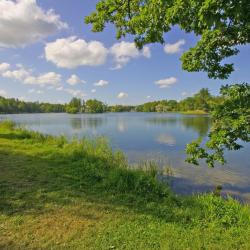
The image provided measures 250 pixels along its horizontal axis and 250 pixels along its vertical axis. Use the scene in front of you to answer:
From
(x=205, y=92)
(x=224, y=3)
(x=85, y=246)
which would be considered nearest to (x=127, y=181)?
(x=85, y=246)

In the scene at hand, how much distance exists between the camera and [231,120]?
11.8 ft

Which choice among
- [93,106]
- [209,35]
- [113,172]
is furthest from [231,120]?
[93,106]

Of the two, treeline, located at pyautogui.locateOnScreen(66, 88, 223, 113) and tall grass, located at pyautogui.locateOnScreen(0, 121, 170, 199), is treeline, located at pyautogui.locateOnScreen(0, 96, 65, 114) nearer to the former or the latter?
treeline, located at pyautogui.locateOnScreen(66, 88, 223, 113)

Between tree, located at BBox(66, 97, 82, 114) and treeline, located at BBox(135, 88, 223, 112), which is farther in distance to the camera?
tree, located at BBox(66, 97, 82, 114)

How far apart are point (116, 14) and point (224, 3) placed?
3.43 meters

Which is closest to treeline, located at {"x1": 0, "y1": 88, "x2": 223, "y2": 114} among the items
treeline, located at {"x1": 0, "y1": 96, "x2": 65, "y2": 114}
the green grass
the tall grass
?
treeline, located at {"x1": 0, "y1": 96, "x2": 65, "y2": 114}

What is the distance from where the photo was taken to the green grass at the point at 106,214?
3586 millimetres

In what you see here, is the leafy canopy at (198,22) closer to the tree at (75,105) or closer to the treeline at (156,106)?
the treeline at (156,106)

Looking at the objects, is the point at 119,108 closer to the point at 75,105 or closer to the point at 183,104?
the point at 75,105

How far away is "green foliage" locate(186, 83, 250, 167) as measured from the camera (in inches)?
137

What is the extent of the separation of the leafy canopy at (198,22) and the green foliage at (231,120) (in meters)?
0.41

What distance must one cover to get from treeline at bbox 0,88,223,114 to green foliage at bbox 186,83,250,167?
288 feet

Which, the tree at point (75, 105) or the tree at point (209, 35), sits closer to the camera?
the tree at point (209, 35)

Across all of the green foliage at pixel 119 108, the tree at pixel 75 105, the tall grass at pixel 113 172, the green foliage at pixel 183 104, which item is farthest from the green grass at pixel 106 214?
the green foliage at pixel 119 108
